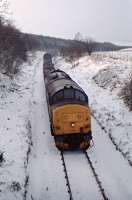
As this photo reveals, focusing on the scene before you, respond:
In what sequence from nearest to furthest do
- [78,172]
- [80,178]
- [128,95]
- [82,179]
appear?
1. [82,179]
2. [80,178]
3. [78,172]
4. [128,95]

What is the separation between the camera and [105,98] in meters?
27.2

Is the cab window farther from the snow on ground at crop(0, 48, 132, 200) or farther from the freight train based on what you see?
the snow on ground at crop(0, 48, 132, 200)

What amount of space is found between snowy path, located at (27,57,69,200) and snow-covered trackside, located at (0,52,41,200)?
42 cm

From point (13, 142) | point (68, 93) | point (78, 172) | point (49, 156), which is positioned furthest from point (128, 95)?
point (78, 172)

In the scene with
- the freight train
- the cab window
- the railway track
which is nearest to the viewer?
the railway track

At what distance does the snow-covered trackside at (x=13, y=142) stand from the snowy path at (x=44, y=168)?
1.37 ft

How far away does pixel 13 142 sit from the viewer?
16688 millimetres

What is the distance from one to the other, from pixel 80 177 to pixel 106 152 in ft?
10.1

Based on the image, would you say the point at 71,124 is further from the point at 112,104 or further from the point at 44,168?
the point at 112,104

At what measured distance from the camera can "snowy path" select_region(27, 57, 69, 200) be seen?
499 inches

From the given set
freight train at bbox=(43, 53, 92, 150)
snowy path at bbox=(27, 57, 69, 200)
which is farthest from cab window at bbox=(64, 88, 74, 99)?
snowy path at bbox=(27, 57, 69, 200)

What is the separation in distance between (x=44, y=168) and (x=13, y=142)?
2509mm

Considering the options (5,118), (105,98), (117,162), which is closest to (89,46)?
(105,98)

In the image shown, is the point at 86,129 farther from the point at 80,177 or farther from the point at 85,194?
the point at 85,194
